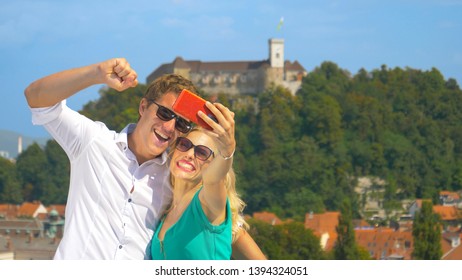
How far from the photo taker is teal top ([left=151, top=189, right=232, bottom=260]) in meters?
2.97

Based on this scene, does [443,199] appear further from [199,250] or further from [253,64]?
[199,250]

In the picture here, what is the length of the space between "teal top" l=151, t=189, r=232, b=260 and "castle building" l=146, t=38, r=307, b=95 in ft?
212

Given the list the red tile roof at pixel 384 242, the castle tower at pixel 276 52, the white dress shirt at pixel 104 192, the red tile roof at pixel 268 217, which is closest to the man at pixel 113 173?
the white dress shirt at pixel 104 192

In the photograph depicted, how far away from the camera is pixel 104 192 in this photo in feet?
10.5

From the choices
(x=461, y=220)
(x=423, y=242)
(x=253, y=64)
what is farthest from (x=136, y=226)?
(x=253, y=64)

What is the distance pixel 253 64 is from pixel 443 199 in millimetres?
16698

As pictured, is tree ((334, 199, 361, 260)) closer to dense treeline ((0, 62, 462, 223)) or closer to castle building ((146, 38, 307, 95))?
dense treeline ((0, 62, 462, 223))

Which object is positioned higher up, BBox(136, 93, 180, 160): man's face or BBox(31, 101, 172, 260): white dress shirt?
BBox(136, 93, 180, 160): man's face

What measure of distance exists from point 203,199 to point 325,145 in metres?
61.2

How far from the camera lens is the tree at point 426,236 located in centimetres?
3934

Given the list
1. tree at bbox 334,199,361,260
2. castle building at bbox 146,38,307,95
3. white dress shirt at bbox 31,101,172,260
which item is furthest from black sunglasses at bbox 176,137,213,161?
castle building at bbox 146,38,307,95

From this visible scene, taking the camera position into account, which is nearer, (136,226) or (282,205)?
(136,226)

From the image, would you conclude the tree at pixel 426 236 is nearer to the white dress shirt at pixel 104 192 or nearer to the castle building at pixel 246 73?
the castle building at pixel 246 73

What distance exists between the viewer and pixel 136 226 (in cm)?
321
